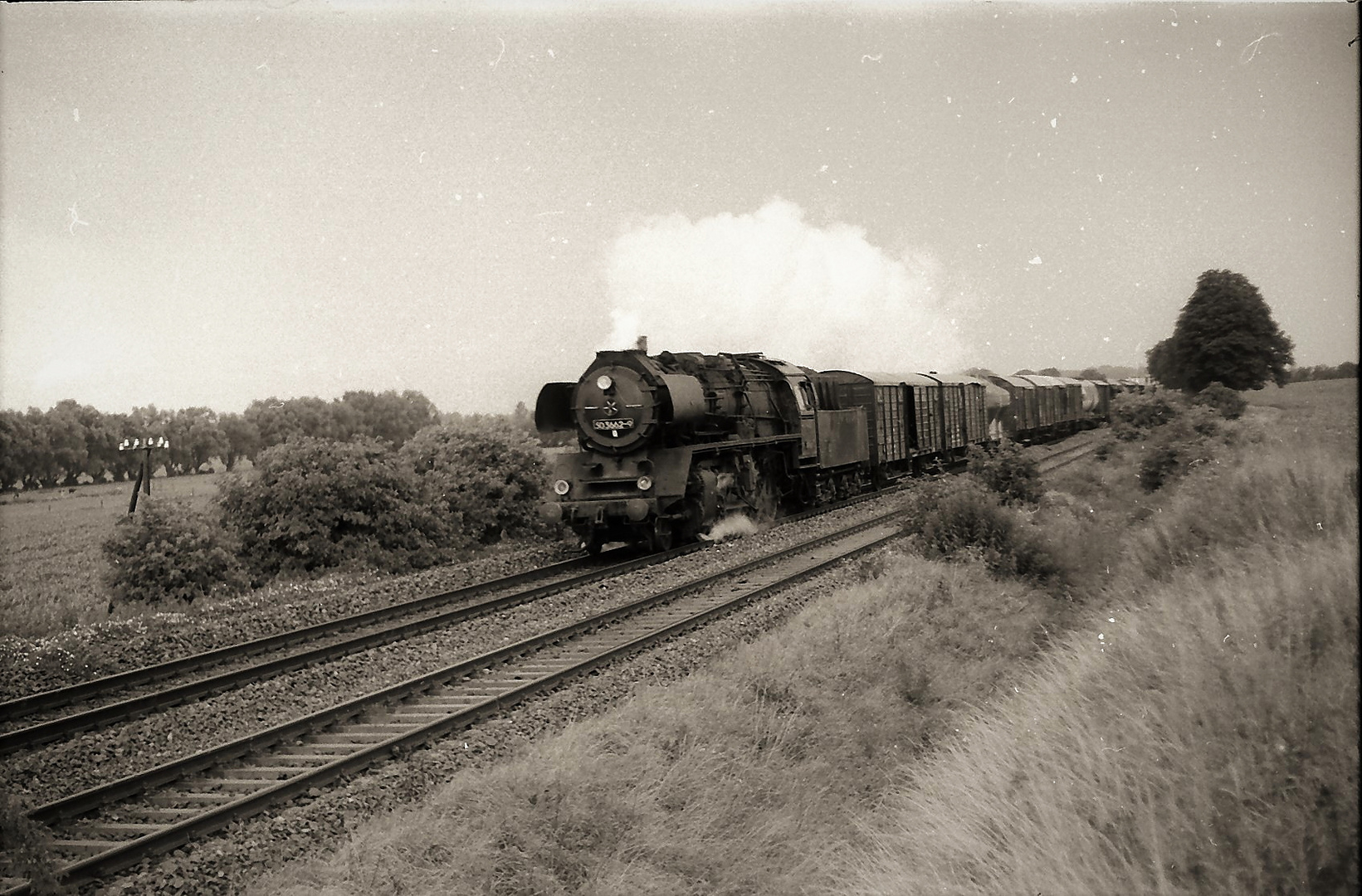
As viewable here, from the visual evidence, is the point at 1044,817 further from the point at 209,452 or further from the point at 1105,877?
the point at 209,452

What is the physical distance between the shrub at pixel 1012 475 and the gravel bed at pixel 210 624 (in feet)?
27.4

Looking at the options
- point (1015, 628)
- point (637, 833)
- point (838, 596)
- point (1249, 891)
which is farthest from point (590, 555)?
point (1249, 891)

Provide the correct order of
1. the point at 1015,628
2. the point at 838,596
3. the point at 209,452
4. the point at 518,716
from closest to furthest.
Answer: the point at 518,716, the point at 1015,628, the point at 838,596, the point at 209,452

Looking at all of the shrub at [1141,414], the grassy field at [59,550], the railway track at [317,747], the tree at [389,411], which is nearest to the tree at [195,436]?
the grassy field at [59,550]

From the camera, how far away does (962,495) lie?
45.0ft

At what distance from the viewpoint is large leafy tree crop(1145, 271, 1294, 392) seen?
12703mm

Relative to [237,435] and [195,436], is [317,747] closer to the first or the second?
[237,435]

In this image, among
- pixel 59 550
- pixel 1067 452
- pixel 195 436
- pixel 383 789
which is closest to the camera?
pixel 383 789

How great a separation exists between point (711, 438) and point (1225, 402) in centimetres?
962

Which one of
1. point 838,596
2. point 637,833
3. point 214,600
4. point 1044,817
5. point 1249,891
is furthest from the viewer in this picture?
point 214,600

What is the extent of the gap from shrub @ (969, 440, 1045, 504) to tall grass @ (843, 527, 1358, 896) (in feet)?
34.8

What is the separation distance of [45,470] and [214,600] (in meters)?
12.2

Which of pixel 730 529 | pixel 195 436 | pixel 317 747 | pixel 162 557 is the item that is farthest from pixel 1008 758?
pixel 195 436

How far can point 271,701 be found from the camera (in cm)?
803
